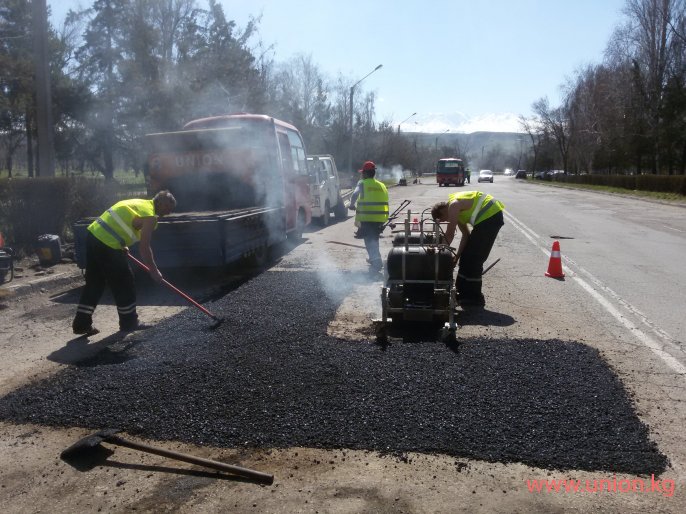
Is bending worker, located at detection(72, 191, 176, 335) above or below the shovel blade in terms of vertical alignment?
above

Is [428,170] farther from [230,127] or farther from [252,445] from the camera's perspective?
[252,445]

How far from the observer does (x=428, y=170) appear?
63344 mm

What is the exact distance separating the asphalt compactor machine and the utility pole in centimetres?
740

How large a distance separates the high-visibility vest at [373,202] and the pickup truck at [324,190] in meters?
4.43

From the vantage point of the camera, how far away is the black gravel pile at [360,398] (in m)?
3.28

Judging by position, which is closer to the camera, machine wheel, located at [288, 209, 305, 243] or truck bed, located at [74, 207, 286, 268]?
truck bed, located at [74, 207, 286, 268]

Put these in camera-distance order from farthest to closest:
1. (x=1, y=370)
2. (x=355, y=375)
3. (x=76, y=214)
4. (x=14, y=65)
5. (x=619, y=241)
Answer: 1. (x=14, y=65)
2. (x=619, y=241)
3. (x=76, y=214)
4. (x=1, y=370)
5. (x=355, y=375)

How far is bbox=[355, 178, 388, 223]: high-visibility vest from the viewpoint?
27.8 ft

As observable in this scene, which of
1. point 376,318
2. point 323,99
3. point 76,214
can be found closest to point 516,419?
point 376,318

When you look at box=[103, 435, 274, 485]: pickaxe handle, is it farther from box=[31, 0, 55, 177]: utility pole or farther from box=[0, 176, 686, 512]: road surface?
box=[31, 0, 55, 177]: utility pole

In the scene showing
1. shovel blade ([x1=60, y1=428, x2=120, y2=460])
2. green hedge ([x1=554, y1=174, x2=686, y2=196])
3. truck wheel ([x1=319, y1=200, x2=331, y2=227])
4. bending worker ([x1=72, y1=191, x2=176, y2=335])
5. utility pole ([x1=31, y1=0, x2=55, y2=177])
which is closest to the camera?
shovel blade ([x1=60, y1=428, x2=120, y2=460])

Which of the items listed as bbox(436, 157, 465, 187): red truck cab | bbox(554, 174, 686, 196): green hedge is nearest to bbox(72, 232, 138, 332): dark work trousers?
bbox(554, 174, 686, 196): green hedge

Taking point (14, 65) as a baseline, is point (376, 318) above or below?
below

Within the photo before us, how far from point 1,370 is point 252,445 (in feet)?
8.59
